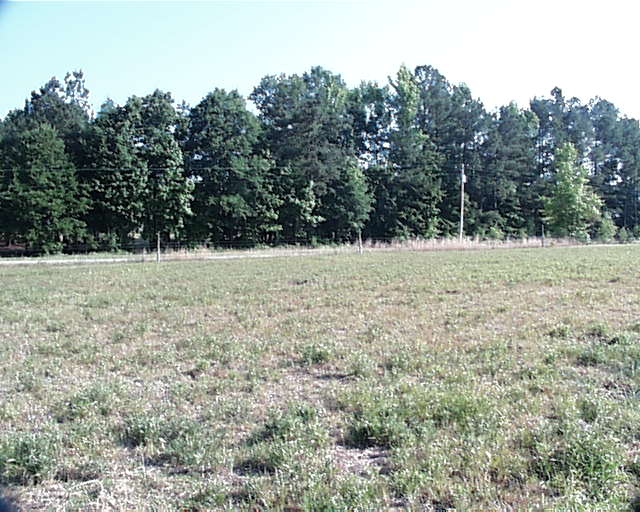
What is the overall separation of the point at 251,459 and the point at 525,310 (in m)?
6.85

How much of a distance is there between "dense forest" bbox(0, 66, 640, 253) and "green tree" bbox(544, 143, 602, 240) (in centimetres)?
17

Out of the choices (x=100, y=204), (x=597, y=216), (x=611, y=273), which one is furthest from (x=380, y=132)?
(x=611, y=273)

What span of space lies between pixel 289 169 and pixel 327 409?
47.9 meters

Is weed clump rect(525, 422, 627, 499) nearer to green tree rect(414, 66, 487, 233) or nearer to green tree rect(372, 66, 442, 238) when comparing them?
green tree rect(372, 66, 442, 238)

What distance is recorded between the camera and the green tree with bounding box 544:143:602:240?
2085 inches

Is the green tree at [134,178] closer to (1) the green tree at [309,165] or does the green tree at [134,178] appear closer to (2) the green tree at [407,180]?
(1) the green tree at [309,165]

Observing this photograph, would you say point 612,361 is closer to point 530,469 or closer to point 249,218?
point 530,469

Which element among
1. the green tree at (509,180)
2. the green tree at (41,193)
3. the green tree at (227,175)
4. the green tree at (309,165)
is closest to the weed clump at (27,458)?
the green tree at (41,193)

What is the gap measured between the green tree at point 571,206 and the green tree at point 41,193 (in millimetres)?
46049

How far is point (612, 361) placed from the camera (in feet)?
18.5

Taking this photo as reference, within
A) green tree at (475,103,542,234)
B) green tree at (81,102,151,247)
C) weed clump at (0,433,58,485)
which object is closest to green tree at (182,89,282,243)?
green tree at (81,102,151,247)

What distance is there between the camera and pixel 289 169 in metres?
51.3

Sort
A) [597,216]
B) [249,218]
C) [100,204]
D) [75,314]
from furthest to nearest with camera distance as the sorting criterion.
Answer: [597,216] < [249,218] < [100,204] < [75,314]

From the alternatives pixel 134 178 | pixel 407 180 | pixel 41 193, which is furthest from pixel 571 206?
pixel 41 193
